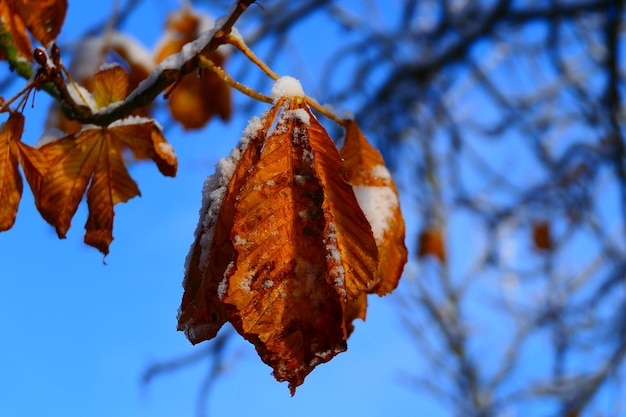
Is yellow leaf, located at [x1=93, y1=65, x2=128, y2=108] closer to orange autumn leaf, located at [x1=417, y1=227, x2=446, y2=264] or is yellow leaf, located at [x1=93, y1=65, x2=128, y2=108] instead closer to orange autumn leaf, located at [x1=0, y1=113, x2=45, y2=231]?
orange autumn leaf, located at [x1=0, y1=113, x2=45, y2=231]

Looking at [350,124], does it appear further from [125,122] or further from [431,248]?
[431,248]

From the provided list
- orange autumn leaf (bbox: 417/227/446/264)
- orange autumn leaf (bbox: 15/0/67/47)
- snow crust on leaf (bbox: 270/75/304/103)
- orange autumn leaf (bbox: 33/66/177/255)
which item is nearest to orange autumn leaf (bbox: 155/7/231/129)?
A: orange autumn leaf (bbox: 15/0/67/47)

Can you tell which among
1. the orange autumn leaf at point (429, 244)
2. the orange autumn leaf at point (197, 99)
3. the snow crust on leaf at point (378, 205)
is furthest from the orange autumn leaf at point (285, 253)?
the orange autumn leaf at point (429, 244)

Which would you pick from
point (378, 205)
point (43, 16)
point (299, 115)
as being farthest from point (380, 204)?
point (43, 16)

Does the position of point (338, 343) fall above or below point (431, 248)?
below

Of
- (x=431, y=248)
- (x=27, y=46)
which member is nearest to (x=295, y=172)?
(x=27, y=46)

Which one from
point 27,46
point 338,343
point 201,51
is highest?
point 27,46
